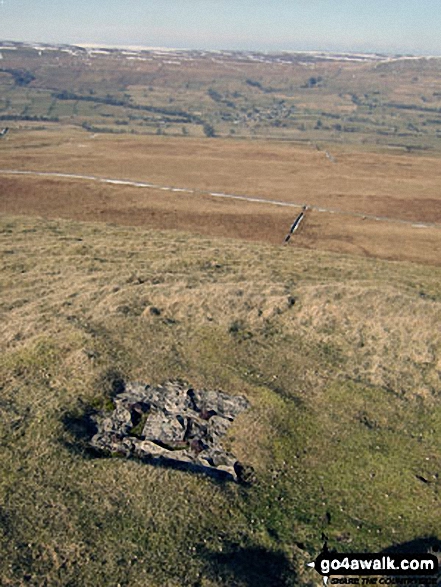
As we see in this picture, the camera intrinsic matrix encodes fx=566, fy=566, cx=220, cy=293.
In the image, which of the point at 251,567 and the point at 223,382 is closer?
the point at 251,567

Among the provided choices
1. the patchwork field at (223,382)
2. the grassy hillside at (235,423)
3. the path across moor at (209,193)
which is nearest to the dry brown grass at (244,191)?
the patchwork field at (223,382)

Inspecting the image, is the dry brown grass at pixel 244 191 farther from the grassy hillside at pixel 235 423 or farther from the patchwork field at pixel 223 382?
the grassy hillside at pixel 235 423

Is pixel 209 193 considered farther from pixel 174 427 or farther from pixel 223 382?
pixel 174 427

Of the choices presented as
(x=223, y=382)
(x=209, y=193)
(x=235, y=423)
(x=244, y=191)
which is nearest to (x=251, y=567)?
(x=235, y=423)

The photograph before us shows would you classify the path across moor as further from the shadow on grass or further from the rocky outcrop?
the shadow on grass

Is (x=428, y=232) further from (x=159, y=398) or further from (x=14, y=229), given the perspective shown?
(x=159, y=398)

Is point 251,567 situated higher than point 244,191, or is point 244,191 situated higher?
point 251,567
